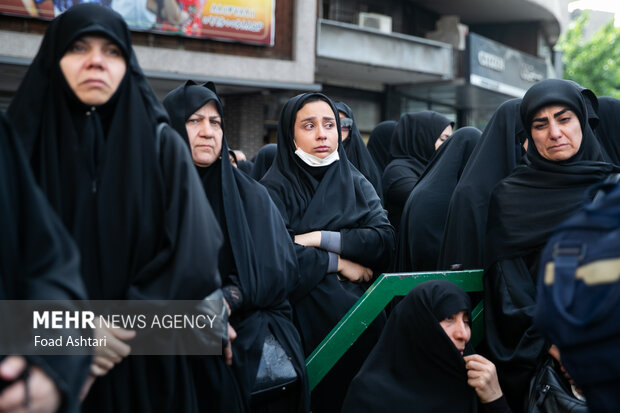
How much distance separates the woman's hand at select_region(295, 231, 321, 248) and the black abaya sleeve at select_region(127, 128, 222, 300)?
115 cm

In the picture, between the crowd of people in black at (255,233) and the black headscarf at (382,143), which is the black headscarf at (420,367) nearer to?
the crowd of people in black at (255,233)

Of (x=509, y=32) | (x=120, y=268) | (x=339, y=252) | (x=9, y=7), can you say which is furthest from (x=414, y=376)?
(x=509, y=32)

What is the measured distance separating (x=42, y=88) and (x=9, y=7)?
1035 cm

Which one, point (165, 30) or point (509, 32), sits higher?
point (509, 32)

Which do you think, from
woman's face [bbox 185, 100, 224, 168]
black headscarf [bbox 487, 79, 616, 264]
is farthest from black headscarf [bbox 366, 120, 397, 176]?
woman's face [bbox 185, 100, 224, 168]

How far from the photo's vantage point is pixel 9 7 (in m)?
11.0

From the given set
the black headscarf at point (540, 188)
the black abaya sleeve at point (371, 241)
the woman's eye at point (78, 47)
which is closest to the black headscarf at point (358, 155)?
the black abaya sleeve at point (371, 241)

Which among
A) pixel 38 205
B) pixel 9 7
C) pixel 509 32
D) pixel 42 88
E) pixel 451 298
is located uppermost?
pixel 509 32

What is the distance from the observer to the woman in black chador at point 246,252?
102 inches

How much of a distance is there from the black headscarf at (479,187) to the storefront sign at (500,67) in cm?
1439

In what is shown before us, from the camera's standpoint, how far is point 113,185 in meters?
2.08

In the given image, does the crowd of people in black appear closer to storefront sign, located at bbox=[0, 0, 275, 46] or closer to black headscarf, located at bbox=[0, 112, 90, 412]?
black headscarf, located at bbox=[0, 112, 90, 412]

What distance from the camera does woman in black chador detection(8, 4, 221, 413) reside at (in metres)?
2.03

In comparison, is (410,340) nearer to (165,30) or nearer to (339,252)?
(339,252)
